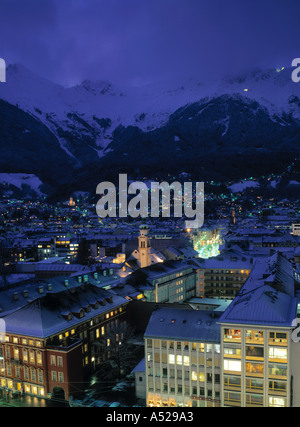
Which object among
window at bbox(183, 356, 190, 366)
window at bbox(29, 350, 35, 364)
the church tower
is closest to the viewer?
window at bbox(183, 356, 190, 366)

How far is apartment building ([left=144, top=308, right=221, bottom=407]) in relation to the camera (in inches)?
1020

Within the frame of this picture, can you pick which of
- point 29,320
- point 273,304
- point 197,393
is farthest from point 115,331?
point 273,304

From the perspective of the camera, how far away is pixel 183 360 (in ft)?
87.6

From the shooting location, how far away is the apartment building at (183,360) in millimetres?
25906

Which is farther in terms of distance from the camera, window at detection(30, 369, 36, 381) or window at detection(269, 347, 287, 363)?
window at detection(30, 369, 36, 381)

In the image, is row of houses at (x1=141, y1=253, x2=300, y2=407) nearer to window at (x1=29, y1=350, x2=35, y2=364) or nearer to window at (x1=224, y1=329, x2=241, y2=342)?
window at (x1=224, y1=329, x2=241, y2=342)

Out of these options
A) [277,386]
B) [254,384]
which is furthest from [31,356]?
[277,386]

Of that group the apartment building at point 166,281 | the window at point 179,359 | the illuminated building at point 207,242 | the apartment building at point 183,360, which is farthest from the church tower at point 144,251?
the illuminated building at point 207,242

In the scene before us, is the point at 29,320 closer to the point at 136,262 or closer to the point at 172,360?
the point at 172,360

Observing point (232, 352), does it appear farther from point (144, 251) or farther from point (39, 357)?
point (144, 251)

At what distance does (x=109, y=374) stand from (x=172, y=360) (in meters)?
7.42

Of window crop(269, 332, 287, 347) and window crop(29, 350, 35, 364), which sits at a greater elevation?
window crop(269, 332, 287, 347)

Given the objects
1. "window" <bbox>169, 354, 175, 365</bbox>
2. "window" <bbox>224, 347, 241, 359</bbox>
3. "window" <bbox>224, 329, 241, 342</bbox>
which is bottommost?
"window" <bbox>169, 354, 175, 365</bbox>

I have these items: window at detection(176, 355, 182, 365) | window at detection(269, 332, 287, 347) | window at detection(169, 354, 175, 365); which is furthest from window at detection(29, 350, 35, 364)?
window at detection(269, 332, 287, 347)
